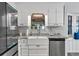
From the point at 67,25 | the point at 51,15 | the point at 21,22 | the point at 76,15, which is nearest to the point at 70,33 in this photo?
the point at 67,25

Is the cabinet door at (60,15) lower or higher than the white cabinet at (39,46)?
higher

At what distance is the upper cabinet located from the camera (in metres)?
4.94

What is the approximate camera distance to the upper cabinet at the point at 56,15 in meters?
4.94

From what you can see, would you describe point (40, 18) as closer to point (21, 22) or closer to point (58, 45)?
point (21, 22)

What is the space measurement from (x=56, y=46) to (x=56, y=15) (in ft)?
3.72

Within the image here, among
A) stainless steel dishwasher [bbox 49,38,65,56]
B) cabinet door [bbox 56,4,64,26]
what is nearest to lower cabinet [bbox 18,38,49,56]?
stainless steel dishwasher [bbox 49,38,65,56]

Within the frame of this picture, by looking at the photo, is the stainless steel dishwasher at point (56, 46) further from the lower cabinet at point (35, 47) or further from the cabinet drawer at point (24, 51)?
the cabinet drawer at point (24, 51)

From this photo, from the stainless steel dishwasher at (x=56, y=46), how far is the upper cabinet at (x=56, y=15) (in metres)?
0.71

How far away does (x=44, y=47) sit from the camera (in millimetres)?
4398

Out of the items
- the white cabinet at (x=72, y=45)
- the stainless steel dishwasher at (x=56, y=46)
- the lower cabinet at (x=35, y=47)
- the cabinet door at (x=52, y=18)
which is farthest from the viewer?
the cabinet door at (x=52, y=18)

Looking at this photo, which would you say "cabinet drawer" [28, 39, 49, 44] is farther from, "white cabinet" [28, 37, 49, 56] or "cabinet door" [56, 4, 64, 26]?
"cabinet door" [56, 4, 64, 26]

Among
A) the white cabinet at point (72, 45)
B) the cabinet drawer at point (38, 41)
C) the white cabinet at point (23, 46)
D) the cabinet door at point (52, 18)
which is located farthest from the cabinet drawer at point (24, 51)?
the white cabinet at point (72, 45)

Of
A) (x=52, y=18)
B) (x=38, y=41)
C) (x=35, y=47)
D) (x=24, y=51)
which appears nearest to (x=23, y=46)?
(x=24, y=51)

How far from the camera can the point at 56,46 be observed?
454cm
